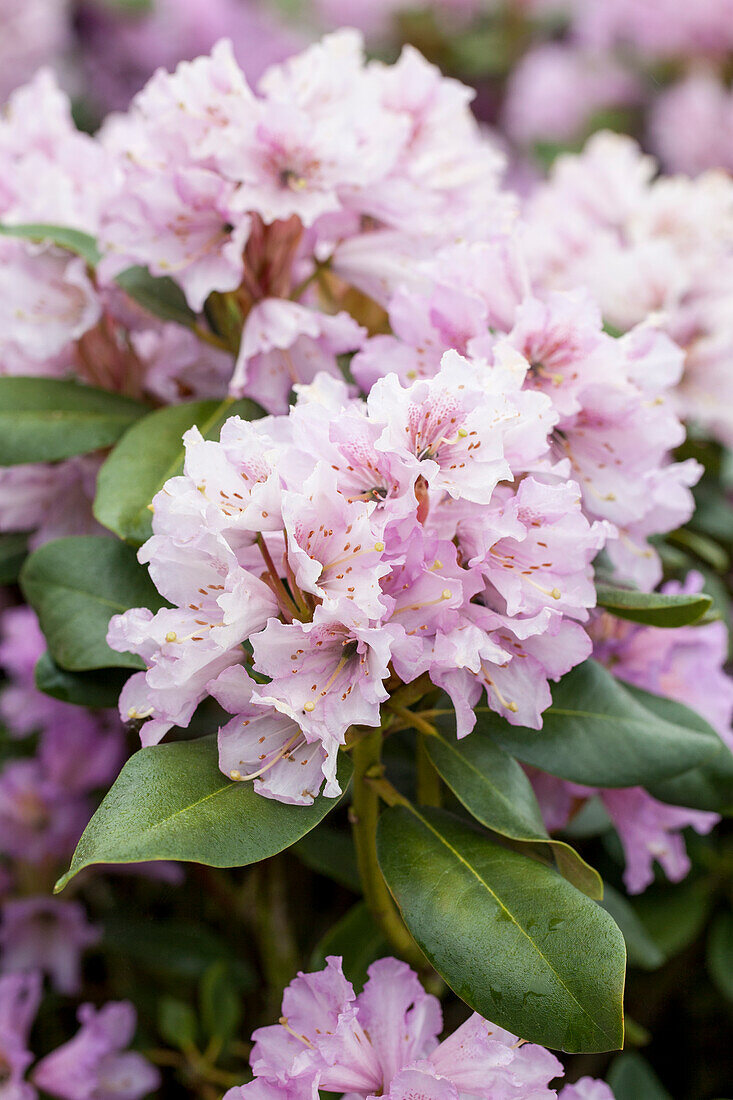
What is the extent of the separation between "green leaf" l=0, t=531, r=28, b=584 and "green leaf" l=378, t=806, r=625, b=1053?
1.62 feet

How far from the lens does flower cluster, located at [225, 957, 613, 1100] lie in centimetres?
63

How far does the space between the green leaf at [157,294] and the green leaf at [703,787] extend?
52 centimetres

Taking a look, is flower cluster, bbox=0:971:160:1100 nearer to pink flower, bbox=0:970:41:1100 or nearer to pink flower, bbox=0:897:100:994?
pink flower, bbox=0:970:41:1100

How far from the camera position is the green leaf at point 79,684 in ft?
2.64

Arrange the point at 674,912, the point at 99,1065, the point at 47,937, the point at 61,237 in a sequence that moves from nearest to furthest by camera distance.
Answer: the point at 61,237 → the point at 99,1065 → the point at 674,912 → the point at 47,937

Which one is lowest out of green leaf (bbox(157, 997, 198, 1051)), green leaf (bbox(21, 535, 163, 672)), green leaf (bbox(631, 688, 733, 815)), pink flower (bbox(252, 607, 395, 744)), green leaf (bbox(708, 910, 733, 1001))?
green leaf (bbox(157, 997, 198, 1051))

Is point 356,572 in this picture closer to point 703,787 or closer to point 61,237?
point 703,787

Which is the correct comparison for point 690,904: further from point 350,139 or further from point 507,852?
point 350,139

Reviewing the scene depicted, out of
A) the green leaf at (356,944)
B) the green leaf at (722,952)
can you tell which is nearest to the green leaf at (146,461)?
the green leaf at (356,944)

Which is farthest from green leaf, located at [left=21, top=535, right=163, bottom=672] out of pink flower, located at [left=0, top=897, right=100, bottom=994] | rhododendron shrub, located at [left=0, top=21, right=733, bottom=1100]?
pink flower, located at [left=0, top=897, right=100, bottom=994]

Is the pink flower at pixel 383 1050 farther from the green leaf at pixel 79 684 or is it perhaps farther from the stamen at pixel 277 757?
the green leaf at pixel 79 684

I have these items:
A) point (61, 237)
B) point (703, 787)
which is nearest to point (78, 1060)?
point (703, 787)

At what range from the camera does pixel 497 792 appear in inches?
27.2

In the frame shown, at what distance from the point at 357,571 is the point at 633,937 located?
599 mm
